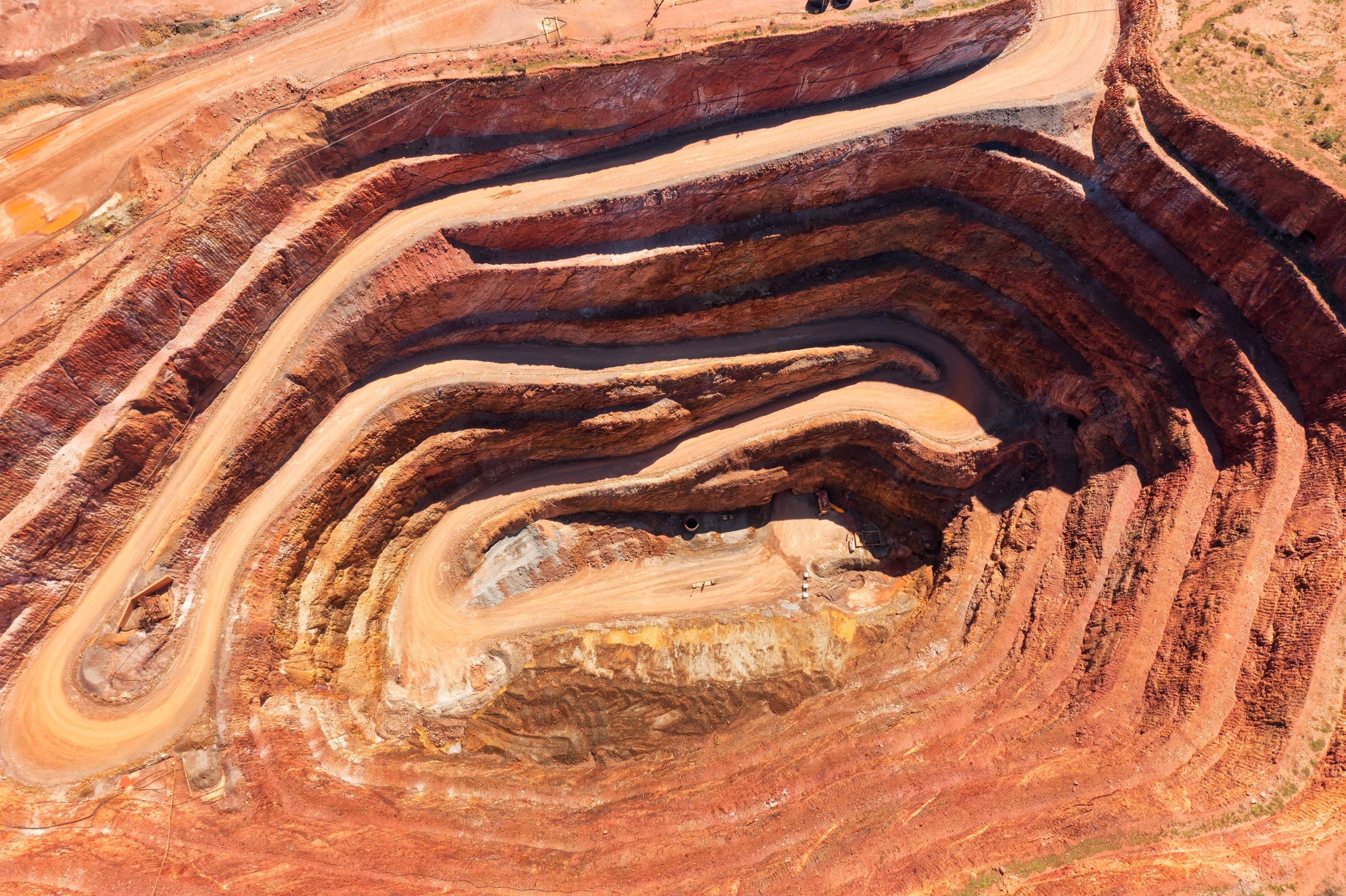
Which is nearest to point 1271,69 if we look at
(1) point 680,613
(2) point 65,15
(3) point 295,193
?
(1) point 680,613

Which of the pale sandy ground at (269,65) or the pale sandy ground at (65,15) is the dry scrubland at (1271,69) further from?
the pale sandy ground at (65,15)

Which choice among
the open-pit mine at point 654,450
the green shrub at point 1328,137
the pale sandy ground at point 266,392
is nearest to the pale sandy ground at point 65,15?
the open-pit mine at point 654,450

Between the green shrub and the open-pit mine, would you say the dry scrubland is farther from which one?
the open-pit mine

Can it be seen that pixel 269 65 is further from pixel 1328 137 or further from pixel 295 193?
pixel 1328 137

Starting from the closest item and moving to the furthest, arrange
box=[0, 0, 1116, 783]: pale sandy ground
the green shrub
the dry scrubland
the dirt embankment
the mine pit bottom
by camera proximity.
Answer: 1. box=[0, 0, 1116, 783]: pale sandy ground
2. the dirt embankment
3. the green shrub
4. the dry scrubland
5. the mine pit bottom

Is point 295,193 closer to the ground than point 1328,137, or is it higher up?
higher up

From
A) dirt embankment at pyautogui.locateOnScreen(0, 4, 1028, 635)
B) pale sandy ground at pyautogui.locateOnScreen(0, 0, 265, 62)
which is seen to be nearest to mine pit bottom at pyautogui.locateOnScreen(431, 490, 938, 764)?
dirt embankment at pyautogui.locateOnScreen(0, 4, 1028, 635)
